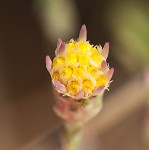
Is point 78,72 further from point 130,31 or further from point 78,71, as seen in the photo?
point 130,31

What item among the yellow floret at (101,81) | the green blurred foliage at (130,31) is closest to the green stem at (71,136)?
the yellow floret at (101,81)

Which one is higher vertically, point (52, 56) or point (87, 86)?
point (52, 56)

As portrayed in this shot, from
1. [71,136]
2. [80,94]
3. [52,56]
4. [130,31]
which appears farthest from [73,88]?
[130,31]

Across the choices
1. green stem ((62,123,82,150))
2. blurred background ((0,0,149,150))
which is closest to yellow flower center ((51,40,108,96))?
green stem ((62,123,82,150))

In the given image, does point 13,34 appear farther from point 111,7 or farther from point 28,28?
point 111,7

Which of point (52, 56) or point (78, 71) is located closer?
point (78, 71)

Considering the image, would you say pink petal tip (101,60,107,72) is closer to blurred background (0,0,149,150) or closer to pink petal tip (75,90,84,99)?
pink petal tip (75,90,84,99)

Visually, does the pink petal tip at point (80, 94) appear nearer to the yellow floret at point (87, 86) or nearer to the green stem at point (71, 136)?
the yellow floret at point (87, 86)
